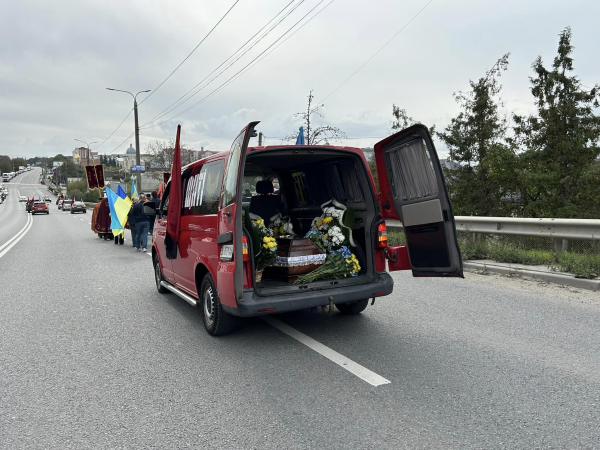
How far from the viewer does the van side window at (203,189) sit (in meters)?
5.16

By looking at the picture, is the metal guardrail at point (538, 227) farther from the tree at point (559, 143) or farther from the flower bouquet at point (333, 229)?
the tree at point (559, 143)

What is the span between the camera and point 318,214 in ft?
20.9

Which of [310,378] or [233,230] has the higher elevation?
[233,230]

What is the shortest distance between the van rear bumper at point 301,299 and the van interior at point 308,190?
0.13m

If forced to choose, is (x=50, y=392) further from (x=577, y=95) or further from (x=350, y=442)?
(x=577, y=95)

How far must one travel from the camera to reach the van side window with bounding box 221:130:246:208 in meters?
4.59

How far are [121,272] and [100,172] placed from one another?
2893 cm

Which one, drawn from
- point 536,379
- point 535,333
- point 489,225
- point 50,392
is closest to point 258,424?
point 50,392

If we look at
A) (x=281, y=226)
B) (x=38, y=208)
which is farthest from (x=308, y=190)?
(x=38, y=208)

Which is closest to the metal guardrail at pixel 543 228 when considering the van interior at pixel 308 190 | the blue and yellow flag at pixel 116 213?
the van interior at pixel 308 190

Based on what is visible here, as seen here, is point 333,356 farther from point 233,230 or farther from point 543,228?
point 543,228

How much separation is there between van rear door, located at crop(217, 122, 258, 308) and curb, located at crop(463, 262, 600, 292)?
5261 mm

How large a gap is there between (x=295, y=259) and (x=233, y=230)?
102cm

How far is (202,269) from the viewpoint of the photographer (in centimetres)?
552
